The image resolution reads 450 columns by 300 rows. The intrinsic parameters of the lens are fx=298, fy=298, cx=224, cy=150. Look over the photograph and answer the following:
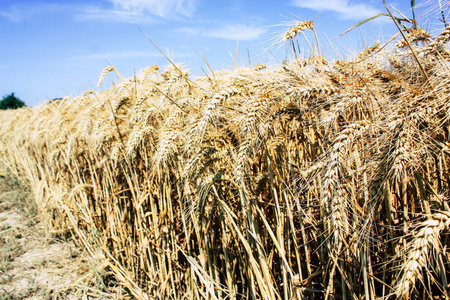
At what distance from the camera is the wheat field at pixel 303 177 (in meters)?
0.95

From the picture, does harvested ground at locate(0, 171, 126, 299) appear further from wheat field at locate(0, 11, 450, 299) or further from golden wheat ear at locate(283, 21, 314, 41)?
golden wheat ear at locate(283, 21, 314, 41)

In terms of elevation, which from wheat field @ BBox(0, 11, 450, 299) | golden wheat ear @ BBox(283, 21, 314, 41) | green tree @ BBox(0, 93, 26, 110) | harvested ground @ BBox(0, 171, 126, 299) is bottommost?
harvested ground @ BBox(0, 171, 126, 299)

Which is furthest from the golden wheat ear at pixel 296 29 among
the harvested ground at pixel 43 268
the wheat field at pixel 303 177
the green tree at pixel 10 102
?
the green tree at pixel 10 102

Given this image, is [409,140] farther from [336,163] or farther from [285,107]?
[285,107]

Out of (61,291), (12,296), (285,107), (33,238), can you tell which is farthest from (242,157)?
(33,238)

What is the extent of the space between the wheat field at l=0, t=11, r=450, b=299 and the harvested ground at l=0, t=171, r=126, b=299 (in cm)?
33

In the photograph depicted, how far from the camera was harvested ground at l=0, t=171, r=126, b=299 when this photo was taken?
2.71 metres

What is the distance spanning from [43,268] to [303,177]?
3303 millimetres

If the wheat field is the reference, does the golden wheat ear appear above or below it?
above

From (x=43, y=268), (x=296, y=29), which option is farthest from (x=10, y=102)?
(x=296, y=29)

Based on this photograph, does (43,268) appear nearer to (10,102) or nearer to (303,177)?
(303,177)

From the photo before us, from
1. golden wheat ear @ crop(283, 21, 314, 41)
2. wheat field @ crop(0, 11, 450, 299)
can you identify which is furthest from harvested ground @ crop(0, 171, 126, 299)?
golden wheat ear @ crop(283, 21, 314, 41)

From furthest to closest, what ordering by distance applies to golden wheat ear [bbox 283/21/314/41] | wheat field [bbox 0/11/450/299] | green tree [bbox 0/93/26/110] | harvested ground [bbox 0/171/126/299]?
green tree [bbox 0/93/26/110]
harvested ground [bbox 0/171/126/299]
golden wheat ear [bbox 283/21/314/41]
wheat field [bbox 0/11/450/299]

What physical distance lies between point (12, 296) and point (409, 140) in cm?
338
